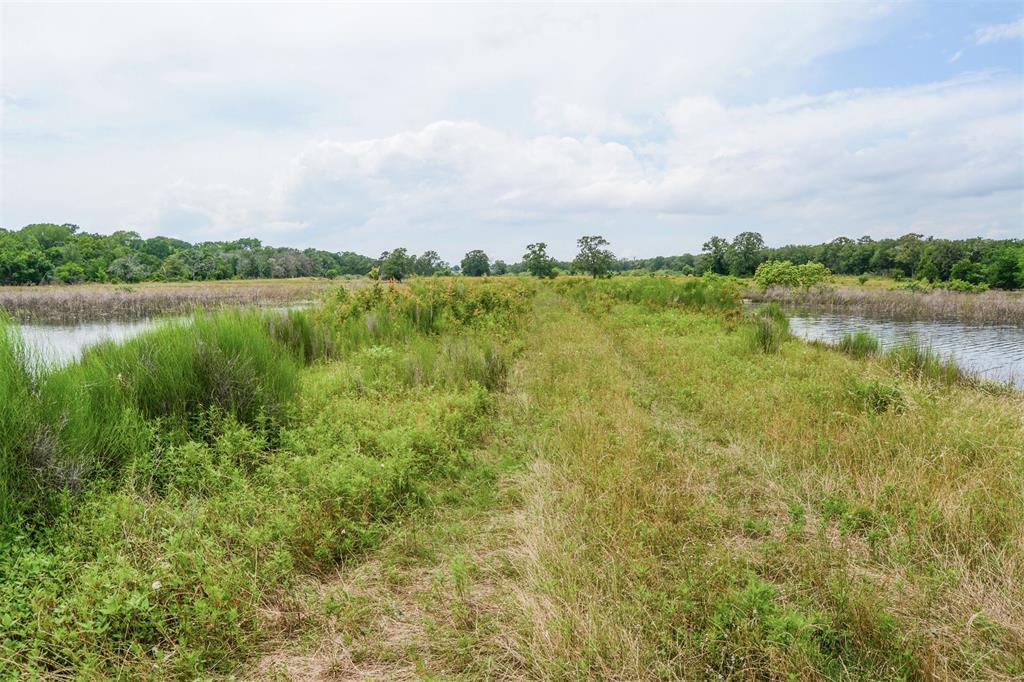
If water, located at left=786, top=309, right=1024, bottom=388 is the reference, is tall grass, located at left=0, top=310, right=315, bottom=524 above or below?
above

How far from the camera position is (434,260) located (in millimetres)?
104625

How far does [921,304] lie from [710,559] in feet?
114

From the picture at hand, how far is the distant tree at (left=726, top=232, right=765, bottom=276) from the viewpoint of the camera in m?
75.1

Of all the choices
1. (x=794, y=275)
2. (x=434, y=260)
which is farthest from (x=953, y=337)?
(x=434, y=260)

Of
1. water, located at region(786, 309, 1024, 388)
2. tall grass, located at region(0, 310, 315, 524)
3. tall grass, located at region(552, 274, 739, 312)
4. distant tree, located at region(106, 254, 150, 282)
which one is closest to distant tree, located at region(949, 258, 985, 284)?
water, located at region(786, 309, 1024, 388)

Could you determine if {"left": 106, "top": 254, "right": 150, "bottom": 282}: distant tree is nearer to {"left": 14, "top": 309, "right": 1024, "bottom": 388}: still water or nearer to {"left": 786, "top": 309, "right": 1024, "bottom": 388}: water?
{"left": 14, "top": 309, "right": 1024, "bottom": 388}: still water

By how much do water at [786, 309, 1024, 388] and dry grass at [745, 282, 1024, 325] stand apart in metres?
2.45

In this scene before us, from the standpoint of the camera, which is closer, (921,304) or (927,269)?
(921,304)

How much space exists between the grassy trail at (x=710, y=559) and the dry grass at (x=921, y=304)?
2628 centimetres

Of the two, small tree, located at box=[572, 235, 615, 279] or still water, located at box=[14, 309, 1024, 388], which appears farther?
small tree, located at box=[572, 235, 615, 279]

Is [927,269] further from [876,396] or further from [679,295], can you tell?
[876,396]

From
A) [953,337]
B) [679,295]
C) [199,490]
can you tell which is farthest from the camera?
[679,295]

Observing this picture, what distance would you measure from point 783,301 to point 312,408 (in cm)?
4007

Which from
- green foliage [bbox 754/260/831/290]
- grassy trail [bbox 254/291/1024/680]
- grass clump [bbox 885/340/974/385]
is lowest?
grassy trail [bbox 254/291/1024/680]
